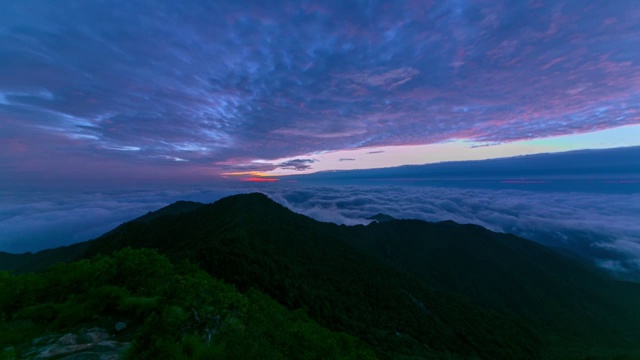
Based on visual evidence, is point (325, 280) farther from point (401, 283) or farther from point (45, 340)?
point (45, 340)

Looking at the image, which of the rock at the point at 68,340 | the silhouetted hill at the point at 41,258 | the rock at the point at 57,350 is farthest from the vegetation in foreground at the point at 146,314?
the silhouetted hill at the point at 41,258

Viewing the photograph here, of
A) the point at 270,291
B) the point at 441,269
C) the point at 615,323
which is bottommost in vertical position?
the point at 615,323

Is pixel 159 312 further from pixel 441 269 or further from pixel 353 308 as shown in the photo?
pixel 441 269

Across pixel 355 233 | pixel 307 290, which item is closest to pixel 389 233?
pixel 355 233

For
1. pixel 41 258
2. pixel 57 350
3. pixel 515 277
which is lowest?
pixel 515 277

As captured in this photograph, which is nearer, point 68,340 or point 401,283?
point 68,340

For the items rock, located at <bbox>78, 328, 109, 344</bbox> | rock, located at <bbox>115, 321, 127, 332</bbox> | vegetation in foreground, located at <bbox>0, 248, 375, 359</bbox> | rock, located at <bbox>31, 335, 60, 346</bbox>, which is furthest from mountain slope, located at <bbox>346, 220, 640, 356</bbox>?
rock, located at <bbox>31, 335, 60, 346</bbox>

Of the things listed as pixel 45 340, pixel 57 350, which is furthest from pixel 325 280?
pixel 57 350

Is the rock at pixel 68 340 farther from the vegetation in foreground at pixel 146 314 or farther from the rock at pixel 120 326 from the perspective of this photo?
the rock at pixel 120 326

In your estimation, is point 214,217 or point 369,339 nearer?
point 369,339
